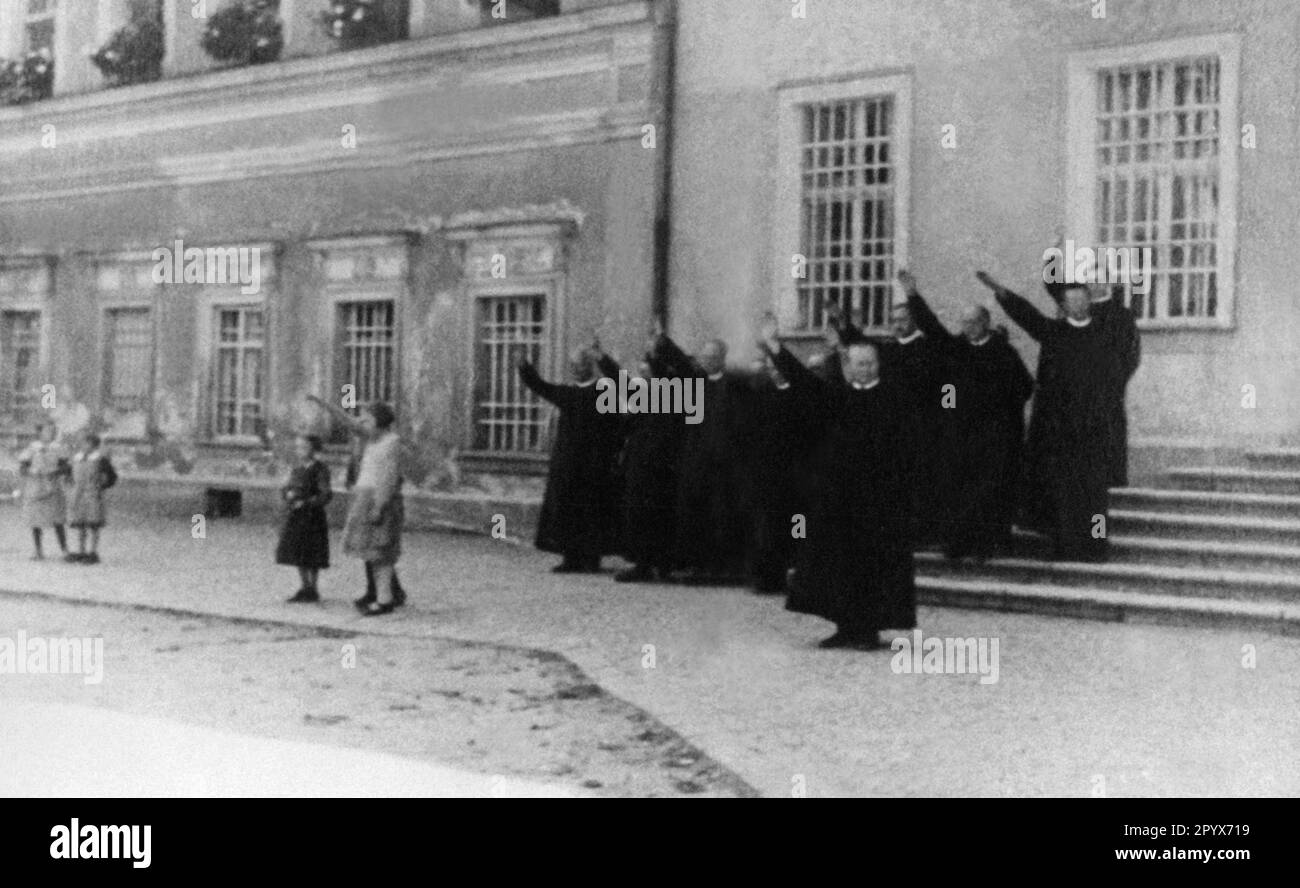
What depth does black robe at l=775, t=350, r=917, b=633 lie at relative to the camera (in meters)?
7.61

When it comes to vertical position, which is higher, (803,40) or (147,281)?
(803,40)

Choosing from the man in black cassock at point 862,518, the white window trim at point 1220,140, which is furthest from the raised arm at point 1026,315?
the man in black cassock at point 862,518

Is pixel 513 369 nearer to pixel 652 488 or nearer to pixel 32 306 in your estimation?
pixel 652 488

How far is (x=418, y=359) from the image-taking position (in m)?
11.1

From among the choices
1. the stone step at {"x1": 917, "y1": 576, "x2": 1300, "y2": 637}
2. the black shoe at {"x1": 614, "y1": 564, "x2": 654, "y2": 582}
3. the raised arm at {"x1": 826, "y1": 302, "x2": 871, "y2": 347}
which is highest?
the raised arm at {"x1": 826, "y1": 302, "x2": 871, "y2": 347}

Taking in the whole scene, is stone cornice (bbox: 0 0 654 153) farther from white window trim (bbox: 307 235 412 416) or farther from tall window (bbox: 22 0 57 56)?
white window trim (bbox: 307 235 412 416)

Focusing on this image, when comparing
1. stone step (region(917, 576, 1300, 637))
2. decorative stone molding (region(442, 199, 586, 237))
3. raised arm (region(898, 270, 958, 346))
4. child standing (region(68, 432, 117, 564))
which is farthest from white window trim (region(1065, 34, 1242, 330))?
child standing (region(68, 432, 117, 564))

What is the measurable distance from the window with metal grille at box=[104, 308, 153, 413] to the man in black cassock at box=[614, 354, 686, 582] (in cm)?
338

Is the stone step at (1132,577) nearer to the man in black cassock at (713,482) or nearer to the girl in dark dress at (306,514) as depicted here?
the man in black cassock at (713,482)
